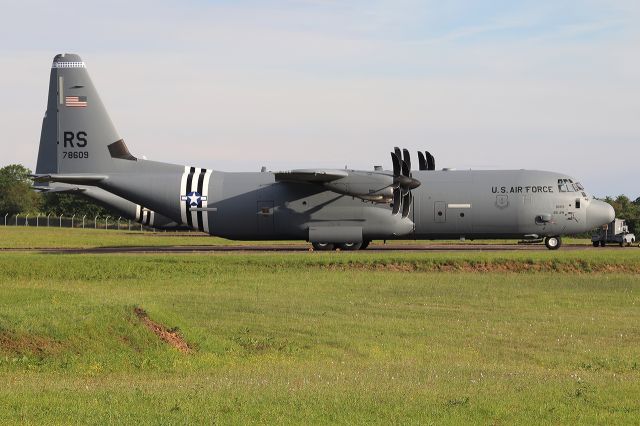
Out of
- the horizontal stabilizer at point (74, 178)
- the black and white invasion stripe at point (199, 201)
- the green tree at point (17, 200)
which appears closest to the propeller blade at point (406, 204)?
the black and white invasion stripe at point (199, 201)

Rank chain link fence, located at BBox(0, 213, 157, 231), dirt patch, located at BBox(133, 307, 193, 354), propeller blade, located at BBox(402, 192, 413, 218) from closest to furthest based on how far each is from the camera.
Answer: dirt patch, located at BBox(133, 307, 193, 354) < propeller blade, located at BBox(402, 192, 413, 218) < chain link fence, located at BBox(0, 213, 157, 231)

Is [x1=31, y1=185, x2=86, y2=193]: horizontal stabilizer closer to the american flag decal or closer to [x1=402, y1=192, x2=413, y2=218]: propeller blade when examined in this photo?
the american flag decal

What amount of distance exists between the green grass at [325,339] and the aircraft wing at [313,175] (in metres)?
5.53

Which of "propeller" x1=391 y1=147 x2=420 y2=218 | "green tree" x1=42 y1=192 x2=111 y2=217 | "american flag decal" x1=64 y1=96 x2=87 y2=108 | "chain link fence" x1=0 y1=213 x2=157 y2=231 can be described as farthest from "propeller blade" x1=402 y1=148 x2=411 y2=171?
"green tree" x1=42 y1=192 x2=111 y2=217

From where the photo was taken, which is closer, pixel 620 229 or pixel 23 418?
pixel 23 418

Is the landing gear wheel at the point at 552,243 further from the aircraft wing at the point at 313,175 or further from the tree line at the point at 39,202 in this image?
the tree line at the point at 39,202

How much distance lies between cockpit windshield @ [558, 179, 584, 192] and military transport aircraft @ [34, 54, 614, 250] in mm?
60

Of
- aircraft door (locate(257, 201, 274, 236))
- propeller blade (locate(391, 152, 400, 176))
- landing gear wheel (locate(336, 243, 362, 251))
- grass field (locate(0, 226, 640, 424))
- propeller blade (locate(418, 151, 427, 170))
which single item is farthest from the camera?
propeller blade (locate(418, 151, 427, 170))

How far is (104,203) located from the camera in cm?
5831

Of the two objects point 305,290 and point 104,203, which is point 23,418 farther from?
point 104,203

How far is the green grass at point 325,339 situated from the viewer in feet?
49.5

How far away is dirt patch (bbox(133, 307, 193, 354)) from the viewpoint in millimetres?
24781

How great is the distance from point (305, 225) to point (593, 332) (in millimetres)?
27074

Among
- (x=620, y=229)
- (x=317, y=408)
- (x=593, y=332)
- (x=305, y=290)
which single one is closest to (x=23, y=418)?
(x=317, y=408)
